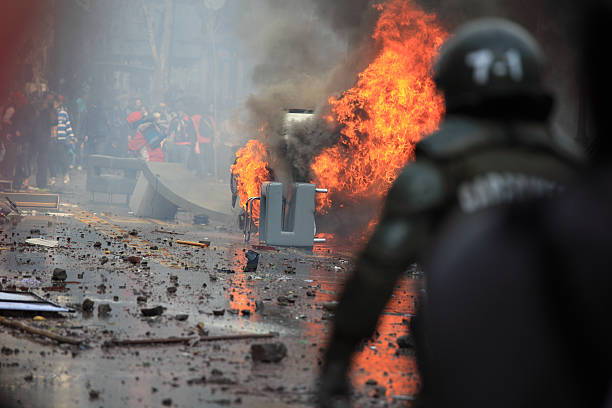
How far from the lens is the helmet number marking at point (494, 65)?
209 centimetres

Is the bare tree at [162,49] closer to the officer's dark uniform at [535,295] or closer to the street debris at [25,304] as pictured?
the street debris at [25,304]

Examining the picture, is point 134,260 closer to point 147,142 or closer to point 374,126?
point 374,126

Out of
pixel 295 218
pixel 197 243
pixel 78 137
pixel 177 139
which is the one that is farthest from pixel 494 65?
pixel 177 139

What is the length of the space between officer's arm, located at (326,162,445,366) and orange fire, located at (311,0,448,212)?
48.5 feet

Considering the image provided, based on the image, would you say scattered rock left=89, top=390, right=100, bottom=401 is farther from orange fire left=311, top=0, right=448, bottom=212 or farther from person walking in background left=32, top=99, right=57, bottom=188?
person walking in background left=32, top=99, right=57, bottom=188

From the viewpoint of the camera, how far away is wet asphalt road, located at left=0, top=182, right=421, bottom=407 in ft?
16.3

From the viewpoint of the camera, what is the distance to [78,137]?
35375mm

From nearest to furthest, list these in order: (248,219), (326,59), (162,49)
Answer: (248,219) < (326,59) < (162,49)

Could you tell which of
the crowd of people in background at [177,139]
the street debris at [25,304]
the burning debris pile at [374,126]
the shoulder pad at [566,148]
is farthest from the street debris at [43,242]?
the crowd of people in background at [177,139]

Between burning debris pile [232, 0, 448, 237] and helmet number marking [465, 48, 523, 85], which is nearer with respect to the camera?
helmet number marking [465, 48, 523, 85]

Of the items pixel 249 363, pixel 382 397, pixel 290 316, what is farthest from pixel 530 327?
pixel 290 316

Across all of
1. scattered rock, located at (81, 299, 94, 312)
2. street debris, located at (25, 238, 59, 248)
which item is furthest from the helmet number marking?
street debris, located at (25, 238, 59, 248)

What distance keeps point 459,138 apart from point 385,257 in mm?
369

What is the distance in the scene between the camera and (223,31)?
51.6m
